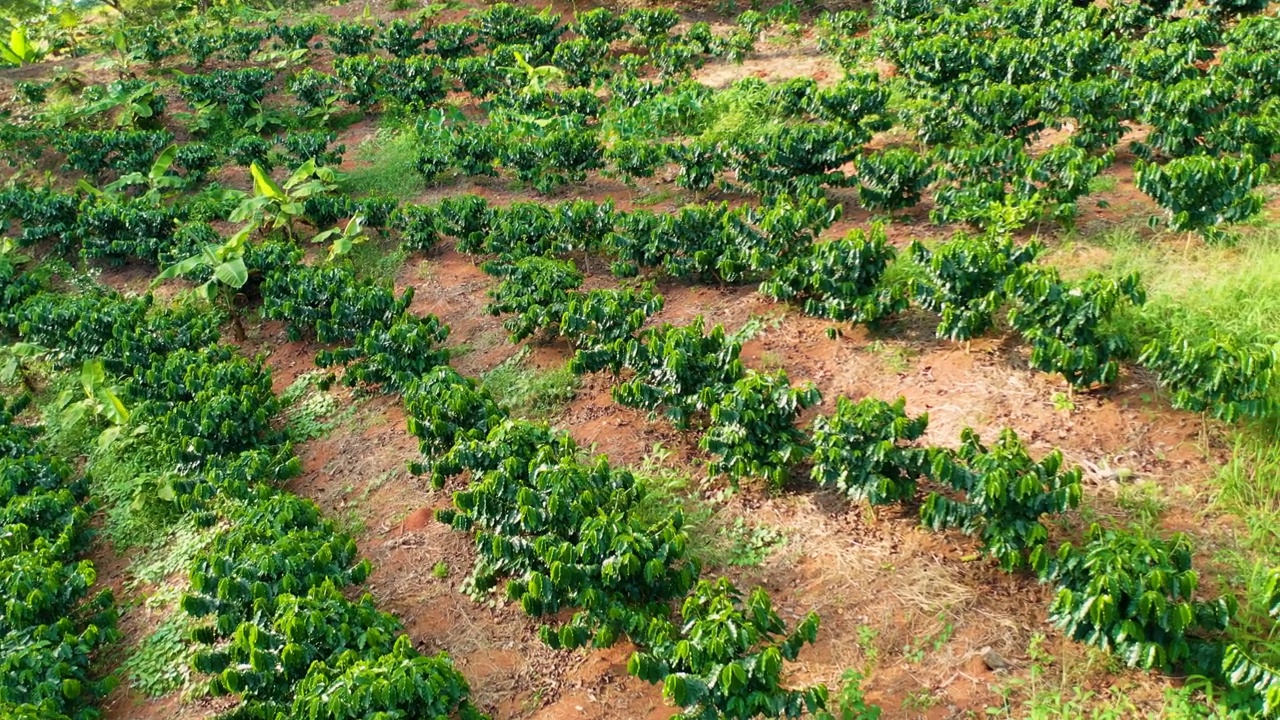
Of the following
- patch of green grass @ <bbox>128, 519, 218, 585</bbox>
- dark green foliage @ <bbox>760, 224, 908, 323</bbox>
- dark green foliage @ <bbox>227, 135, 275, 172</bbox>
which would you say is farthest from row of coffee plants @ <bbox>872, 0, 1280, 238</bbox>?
dark green foliage @ <bbox>227, 135, 275, 172</bbox>

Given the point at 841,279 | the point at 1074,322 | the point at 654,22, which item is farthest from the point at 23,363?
the point at 654,22

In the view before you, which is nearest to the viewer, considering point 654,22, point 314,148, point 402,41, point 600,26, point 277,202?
point 277,202

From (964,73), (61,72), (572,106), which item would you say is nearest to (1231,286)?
(964,73)

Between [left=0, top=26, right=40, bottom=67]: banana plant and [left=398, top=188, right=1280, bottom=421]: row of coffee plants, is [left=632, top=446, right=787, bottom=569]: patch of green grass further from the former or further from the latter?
[left=0, top=26, right=40, bottom=67]: banana plant

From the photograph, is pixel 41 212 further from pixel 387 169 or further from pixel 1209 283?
pixel 1209 283

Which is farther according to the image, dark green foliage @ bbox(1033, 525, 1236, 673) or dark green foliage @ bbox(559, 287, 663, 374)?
dark green foliage @ bbox(559, 287, 663, 374)

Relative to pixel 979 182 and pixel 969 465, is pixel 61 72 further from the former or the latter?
pixel 969 465
